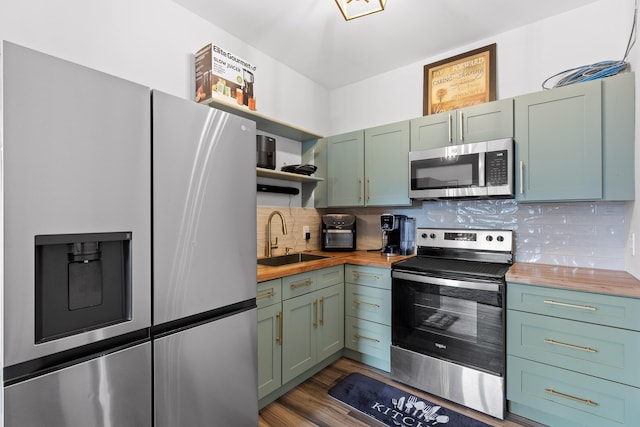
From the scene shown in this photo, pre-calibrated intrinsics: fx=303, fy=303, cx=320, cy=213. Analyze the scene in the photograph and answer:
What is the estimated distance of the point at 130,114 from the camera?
1.05m

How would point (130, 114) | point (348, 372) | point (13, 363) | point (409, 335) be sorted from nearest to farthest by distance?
point (13, 363), point (130, 114), point (409, 335), point (348, 372)

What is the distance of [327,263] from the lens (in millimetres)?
2287

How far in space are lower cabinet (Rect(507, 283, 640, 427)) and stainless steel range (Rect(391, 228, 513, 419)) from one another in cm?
9

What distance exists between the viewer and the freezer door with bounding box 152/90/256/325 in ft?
3.75

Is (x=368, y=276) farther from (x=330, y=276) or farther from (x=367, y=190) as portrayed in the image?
(x=367, y=190)

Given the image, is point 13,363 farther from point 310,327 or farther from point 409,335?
point 409,335

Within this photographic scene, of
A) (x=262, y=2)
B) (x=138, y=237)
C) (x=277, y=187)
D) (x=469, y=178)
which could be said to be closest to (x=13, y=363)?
(x=138, y=237)

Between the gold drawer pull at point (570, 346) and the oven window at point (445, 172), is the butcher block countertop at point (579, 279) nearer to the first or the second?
the gold drawer pull at point (570, 346)

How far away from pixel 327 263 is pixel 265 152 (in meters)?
0.96

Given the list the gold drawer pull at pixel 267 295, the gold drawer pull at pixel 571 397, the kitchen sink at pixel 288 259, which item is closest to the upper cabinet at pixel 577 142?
the gold drawer pull at pixel 571 397

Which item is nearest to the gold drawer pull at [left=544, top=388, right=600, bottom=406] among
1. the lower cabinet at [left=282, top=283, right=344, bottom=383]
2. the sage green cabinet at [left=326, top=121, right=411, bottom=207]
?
the lower cabinet at [left=282, top=283, right=344, bottom=383]

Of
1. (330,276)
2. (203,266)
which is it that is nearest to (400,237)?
(330,276)

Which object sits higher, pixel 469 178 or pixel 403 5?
pixel 403 5

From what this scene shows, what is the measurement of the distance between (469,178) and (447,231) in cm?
51
